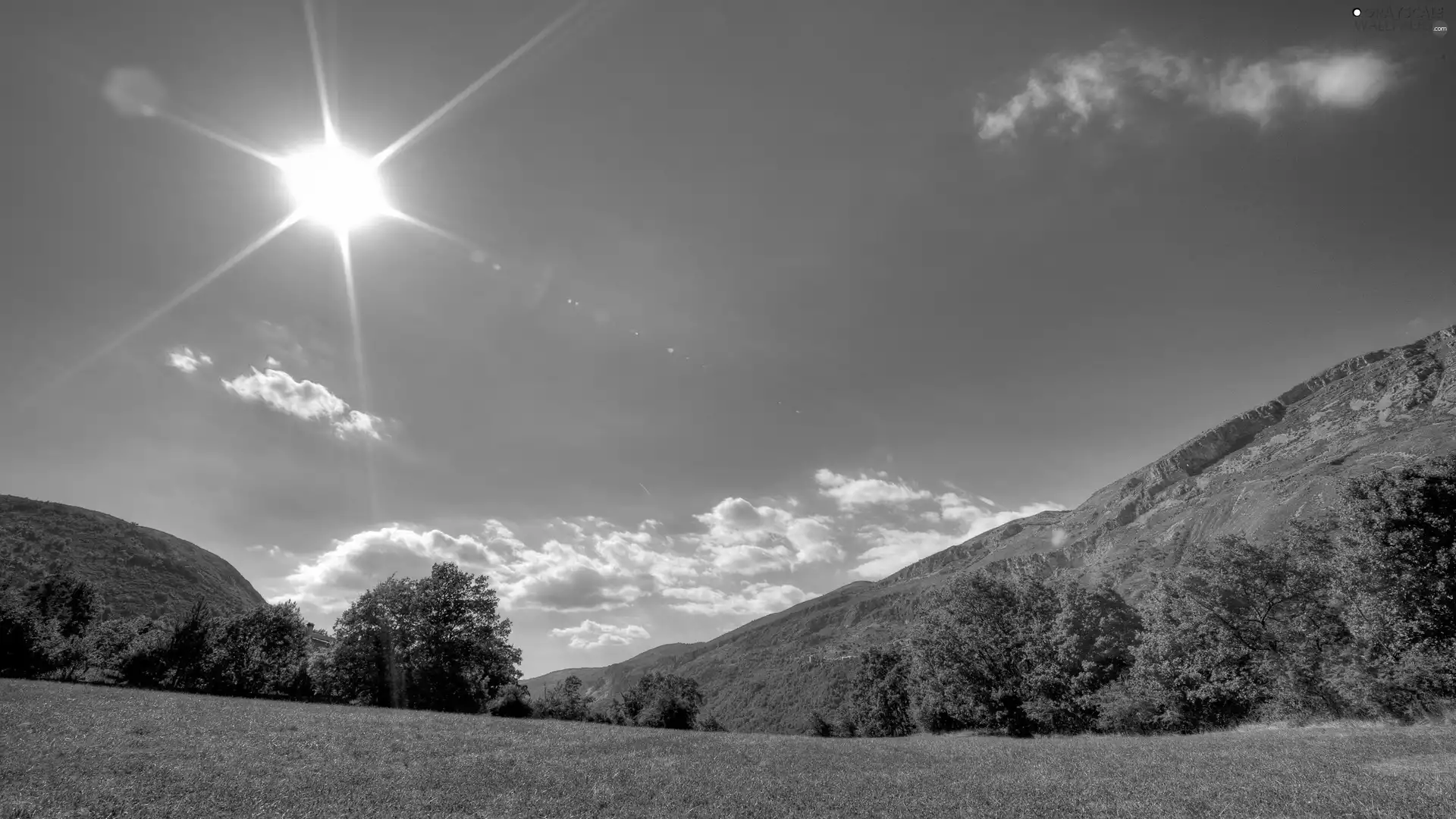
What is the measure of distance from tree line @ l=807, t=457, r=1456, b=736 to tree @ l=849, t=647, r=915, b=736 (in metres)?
22.5

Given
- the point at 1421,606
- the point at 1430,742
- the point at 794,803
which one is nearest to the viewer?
the point at 794,803

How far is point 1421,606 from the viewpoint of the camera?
119 feet

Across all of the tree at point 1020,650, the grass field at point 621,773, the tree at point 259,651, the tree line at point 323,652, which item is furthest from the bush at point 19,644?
the tree at point 1020,650

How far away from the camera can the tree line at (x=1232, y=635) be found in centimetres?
3659

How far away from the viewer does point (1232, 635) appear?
4856 centimetres

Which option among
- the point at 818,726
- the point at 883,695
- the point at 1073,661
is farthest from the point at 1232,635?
the point at 818,726

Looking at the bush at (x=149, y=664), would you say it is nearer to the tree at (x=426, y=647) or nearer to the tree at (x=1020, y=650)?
the tree at (x=426, y=647)

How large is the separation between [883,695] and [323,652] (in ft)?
280

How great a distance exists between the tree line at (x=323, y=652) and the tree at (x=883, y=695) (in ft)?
200

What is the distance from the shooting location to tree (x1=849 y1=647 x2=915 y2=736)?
323ft

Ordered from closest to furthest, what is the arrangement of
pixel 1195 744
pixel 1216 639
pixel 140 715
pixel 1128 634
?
pixel 140 715, pixel 1195 744, pixel 1216 639, pixel 1128 634

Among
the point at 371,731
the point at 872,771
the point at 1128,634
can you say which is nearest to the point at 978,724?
the point at 1128,634

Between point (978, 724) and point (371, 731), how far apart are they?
2390 inches

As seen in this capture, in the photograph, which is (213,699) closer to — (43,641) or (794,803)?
(794,803)
